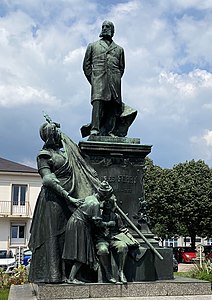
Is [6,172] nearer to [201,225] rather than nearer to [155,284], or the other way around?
[201,225]

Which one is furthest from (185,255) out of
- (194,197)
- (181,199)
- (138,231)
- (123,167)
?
(138,231)

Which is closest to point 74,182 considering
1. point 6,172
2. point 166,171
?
point 6,172

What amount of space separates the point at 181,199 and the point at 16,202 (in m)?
13.4

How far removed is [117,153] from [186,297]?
9.03 ft

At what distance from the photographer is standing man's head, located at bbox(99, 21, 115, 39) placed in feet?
31.3

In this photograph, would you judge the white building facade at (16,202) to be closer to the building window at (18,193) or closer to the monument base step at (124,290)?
the building window at (18,193)

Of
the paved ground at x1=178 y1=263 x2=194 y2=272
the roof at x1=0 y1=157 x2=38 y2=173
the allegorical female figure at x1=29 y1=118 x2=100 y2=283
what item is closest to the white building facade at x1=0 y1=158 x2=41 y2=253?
the roof at x1=0 y1=157 x2=38 y2=173

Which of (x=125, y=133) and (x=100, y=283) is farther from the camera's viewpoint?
(x=125, y=133)

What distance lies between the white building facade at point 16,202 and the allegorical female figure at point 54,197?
30.4 m

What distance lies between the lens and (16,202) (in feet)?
127

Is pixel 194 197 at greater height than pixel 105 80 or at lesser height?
greater

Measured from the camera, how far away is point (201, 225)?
133 feet

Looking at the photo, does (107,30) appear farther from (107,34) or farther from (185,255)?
(185,255)

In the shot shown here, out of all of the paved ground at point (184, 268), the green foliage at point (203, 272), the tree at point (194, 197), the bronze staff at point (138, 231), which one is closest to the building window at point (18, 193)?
the tree at point (194, 197)
